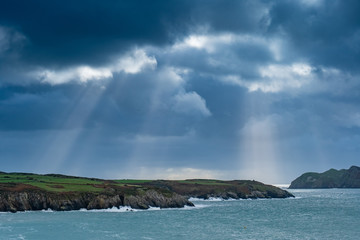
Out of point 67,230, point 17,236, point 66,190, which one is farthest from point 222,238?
point 66,190

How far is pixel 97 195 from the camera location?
13300 centimetres

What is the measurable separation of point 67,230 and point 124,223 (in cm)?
1716

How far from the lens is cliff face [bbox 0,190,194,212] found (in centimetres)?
11971

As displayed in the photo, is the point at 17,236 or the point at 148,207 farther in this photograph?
the point at 148,207

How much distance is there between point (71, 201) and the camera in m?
126

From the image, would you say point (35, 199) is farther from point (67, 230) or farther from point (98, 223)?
point (67, 230)

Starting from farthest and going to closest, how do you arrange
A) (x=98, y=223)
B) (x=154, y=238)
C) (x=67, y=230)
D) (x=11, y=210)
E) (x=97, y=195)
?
(x=97, y=195) → (x=11, y=210) → (x=98, y=223) → (x=67, y=230) → (x=154, y=238)

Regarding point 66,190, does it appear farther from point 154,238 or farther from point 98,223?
point 154,238

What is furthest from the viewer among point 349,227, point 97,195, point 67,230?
point 97,195

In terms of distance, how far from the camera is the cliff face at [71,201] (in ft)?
393

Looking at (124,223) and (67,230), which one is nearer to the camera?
(67,230)

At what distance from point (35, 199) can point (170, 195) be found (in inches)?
2056

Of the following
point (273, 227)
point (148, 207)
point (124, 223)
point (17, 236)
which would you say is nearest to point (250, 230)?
point (273, 227)

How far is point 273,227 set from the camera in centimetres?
8231
